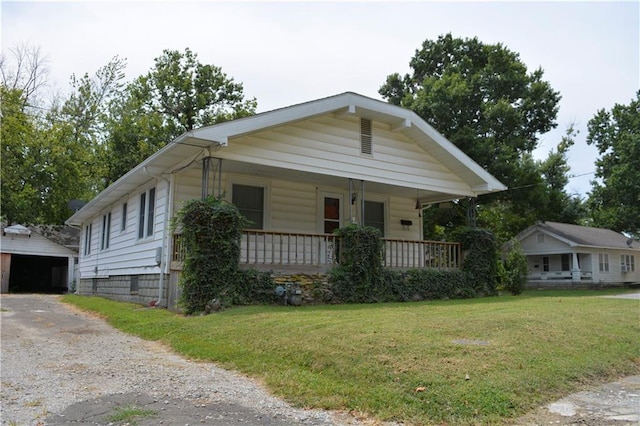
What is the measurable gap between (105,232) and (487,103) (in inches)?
744

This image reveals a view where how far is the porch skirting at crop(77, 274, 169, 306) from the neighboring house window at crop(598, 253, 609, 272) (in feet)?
92.5

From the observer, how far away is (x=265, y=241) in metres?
11.8

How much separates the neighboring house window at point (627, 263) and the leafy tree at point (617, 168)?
251 centimetres

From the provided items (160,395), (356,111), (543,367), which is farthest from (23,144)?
(543,367)

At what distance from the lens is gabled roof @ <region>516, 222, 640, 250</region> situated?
30891 mm

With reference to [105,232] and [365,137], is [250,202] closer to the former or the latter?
[365,137]

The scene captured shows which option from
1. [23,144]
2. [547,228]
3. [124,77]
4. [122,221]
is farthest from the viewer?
[124,77]

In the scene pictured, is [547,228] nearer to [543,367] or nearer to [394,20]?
[394,20]

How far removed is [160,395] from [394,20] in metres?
7.91

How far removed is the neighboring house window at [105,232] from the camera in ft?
63.2

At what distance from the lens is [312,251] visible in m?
12.4

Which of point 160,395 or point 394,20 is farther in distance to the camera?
point 394,20

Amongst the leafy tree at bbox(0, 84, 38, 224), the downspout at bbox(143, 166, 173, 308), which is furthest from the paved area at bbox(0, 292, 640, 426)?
the leafy tree at bbox(0, 84, 38, 224)

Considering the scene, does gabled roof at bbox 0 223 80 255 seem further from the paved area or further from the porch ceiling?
the paved area
